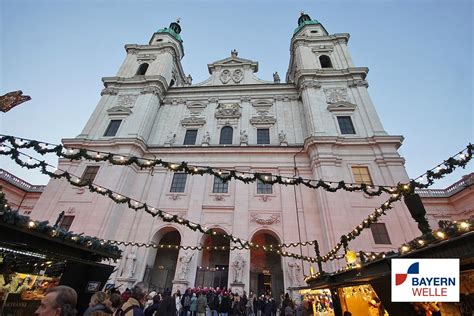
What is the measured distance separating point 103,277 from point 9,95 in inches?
247

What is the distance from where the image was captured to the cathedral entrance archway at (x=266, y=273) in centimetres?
1545

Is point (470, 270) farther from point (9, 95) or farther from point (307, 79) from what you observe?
point (307, 79)

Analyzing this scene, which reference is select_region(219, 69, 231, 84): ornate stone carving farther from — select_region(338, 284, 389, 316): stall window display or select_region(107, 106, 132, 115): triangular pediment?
select_region(338, 284, 389, 316): stall window display

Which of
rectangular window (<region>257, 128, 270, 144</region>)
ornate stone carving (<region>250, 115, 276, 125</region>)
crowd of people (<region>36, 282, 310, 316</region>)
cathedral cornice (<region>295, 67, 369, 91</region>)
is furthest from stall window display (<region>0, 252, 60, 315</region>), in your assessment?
cathedral cornice (<region>295, 67, 369, 91</region>)

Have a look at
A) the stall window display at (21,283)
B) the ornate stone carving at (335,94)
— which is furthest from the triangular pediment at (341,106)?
the stall window display at (21,283)

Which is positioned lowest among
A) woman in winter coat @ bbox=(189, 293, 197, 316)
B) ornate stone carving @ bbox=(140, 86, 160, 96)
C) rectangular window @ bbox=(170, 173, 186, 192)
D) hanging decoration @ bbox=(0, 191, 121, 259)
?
woman in winter coat @ bbox=(189, 293, 197, 316)

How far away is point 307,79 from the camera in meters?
21.6

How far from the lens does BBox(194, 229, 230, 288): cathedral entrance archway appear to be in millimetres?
15141

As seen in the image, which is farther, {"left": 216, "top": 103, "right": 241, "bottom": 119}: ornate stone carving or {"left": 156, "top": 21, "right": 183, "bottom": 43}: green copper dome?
{"left": 156, "top": 21, "right": 183, "bottom": 43}: green copper dome

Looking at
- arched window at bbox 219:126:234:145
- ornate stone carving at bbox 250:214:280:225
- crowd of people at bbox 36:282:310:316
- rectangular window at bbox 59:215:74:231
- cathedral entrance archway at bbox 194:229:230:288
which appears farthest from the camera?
arched window at bbox 219:126:234:145

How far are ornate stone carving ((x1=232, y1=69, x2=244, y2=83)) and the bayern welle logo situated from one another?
24181 mm

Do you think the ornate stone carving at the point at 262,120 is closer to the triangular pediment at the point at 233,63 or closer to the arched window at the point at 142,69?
the triangular pediment at the point at 233,63

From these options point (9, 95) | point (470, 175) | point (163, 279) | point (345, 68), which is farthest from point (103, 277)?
point (345, 68)

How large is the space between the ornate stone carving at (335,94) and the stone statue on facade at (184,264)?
1761 centimetres
